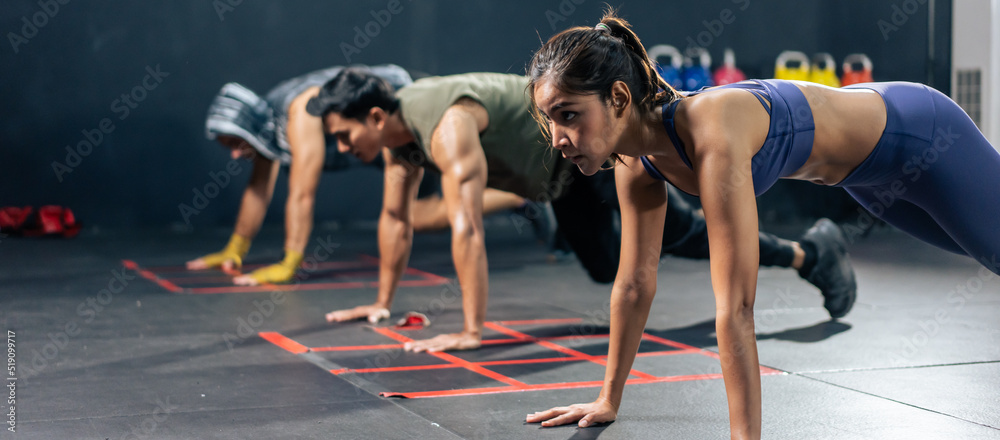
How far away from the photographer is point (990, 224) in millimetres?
1910

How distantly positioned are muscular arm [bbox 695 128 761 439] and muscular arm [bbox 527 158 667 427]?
1.24 feet

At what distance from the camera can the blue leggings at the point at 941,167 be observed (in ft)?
6.26

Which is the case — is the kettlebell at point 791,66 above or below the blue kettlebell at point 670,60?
below

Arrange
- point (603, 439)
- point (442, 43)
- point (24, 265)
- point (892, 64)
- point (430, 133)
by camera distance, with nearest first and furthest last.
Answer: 1. point (603, 439)
2. point (430, 133)
3. point (24, 265)
4. point (442, 43)
5. point (892, 64)

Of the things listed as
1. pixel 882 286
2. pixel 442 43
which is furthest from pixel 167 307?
pixel 442 43

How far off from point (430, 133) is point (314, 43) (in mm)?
4516

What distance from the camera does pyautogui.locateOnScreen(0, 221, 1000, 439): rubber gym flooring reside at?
2207 millimetres

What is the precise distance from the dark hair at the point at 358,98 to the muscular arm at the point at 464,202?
316 millimetres

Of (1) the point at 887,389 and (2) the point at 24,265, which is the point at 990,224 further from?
(2) the point at 24,265

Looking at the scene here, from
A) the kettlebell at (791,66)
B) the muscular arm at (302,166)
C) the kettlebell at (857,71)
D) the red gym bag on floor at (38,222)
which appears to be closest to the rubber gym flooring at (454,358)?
the muscular arm at (302,166)

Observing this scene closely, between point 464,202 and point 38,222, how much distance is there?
4.56 metres

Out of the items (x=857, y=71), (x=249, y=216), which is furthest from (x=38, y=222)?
(x=857, y=71)

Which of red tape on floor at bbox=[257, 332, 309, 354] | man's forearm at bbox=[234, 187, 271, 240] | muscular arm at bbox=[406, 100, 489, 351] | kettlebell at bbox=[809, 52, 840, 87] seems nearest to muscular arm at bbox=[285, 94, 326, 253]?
man's forearm at bbox=[234, 187, 271, 240]

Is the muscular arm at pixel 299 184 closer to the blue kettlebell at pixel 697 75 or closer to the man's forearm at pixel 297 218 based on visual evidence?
the man's forearm at pixel 297 218
